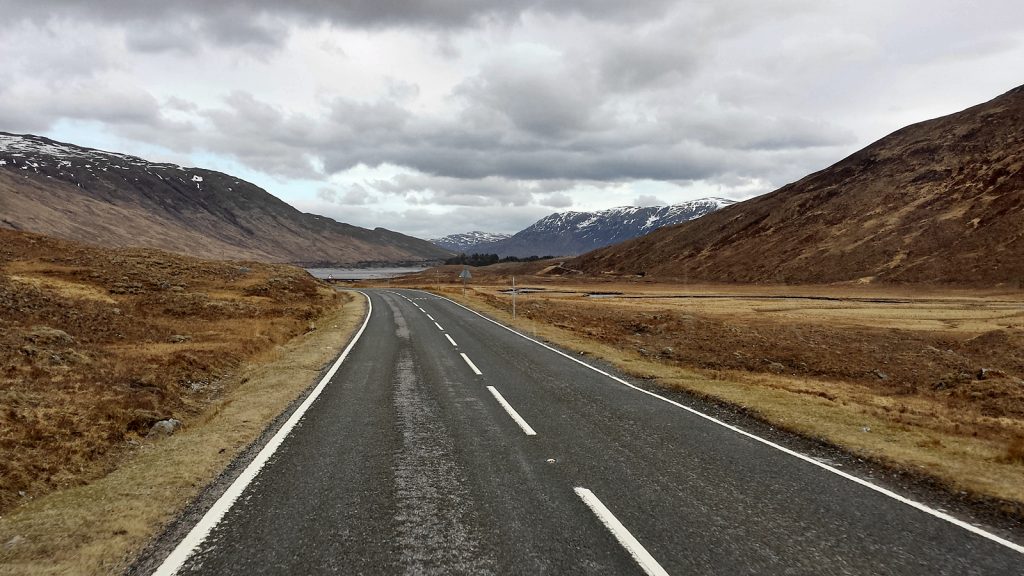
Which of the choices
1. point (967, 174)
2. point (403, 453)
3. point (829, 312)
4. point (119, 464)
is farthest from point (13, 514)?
point (967, 174)

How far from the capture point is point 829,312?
43.7 metres

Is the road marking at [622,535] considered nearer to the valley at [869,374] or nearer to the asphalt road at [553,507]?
the asphalt road at [553,507]

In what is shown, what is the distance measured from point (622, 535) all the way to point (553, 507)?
90 cm

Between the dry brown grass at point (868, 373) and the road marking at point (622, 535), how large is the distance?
462 cm

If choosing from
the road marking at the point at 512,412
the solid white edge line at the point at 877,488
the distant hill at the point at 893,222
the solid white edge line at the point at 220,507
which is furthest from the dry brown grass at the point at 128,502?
the distant hill at the point at 893,222

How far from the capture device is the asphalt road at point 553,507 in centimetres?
462

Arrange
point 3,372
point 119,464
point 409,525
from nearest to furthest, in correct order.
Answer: point 409,525 < point 119,464 < point 3,372

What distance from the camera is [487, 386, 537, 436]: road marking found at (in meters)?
8.60

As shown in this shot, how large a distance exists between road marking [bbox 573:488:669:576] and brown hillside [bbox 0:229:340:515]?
254 inches

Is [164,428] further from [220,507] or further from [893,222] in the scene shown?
[893,222]

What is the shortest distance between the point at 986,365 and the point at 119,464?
2818cm

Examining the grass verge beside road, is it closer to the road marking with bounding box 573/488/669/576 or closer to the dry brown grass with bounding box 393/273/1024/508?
the dry brown grass with bounding box 393/273/1024/508

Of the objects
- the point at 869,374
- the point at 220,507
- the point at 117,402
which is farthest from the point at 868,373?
the point at 117,402

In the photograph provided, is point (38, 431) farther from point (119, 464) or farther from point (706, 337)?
point (706, 337)
